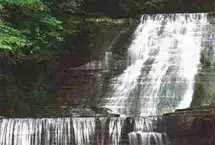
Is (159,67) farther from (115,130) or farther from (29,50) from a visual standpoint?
(115,130)

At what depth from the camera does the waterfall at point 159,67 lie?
585 inches

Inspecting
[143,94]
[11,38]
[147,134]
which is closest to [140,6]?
[143,94]

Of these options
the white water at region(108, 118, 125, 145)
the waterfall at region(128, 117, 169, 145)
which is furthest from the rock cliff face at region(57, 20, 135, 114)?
the waterfall at region(128, 117, 169, 145)

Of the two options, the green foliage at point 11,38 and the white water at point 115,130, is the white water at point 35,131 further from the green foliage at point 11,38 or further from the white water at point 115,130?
the green foliage at point 11,38

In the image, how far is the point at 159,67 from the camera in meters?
16.5

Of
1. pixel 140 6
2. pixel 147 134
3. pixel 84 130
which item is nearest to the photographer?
pixel 147 134

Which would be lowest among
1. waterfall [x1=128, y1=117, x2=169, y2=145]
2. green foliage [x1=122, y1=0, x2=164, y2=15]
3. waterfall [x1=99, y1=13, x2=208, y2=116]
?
waterfall [x1=128, y1=117, x2=169, y2=145]

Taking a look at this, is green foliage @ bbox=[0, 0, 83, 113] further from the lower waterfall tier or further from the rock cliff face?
the lower waterfall tier

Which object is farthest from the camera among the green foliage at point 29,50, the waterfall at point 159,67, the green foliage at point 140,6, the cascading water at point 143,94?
the green foliage at point 140,6

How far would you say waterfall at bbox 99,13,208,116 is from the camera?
585 inches

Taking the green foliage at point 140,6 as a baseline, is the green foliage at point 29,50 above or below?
below

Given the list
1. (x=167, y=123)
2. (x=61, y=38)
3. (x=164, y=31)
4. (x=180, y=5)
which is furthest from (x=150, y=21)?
(x=167, y=123)

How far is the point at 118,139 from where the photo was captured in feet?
40.2

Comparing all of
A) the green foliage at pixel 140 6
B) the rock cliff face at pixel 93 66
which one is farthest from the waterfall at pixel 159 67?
the green foliage at pixel 140 6
